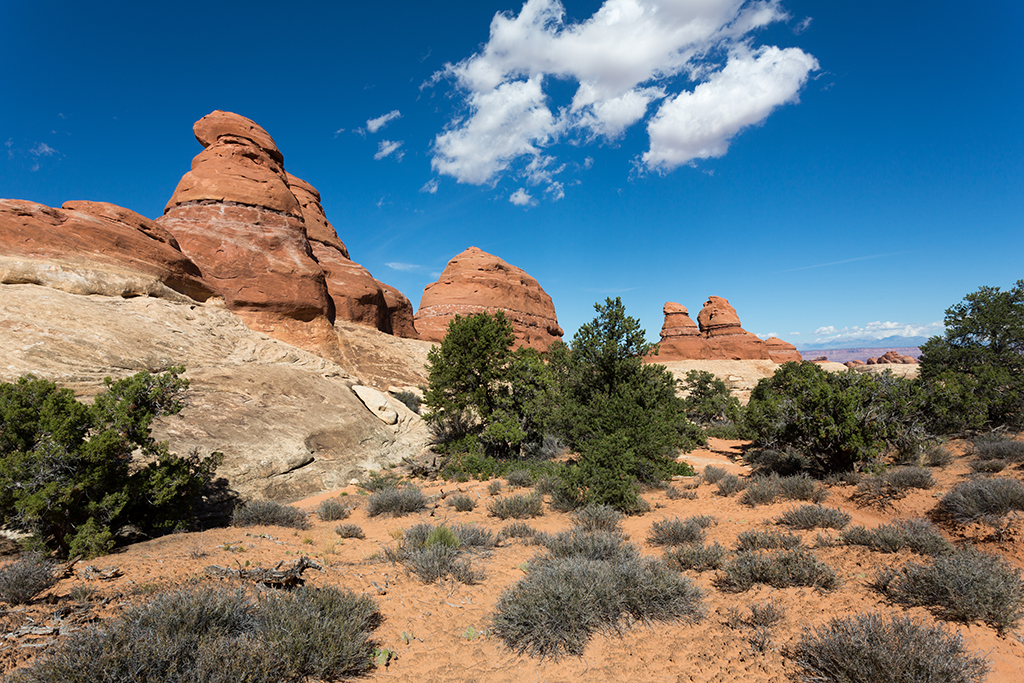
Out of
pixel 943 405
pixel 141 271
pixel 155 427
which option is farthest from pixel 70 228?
pixel 943 405

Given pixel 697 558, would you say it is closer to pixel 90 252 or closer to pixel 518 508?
pixel 518 508

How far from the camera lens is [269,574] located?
505 cm

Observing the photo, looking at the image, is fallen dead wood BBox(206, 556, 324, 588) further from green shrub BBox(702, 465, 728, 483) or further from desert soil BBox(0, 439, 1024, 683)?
green shrub BBox(702, 465, 728, 483)

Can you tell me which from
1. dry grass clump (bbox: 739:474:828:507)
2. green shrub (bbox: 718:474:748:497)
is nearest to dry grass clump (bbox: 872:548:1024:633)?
dry grass clump (bbox: 739:474:828:507)

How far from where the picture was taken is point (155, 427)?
956 cm

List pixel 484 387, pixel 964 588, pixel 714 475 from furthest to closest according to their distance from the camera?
pixel 484 387, pixel 714 475, pixel 964 588

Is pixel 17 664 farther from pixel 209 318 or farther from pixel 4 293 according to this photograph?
pixel 209 318

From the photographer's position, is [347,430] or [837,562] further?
[347,430]

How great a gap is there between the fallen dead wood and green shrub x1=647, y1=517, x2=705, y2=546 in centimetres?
558

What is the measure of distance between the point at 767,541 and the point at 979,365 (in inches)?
808

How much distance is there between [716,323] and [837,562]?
8230cm

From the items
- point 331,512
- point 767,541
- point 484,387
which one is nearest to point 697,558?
point 767,541

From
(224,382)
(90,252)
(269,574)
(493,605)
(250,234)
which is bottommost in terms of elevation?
(493,605)

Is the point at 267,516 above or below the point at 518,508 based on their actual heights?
above
